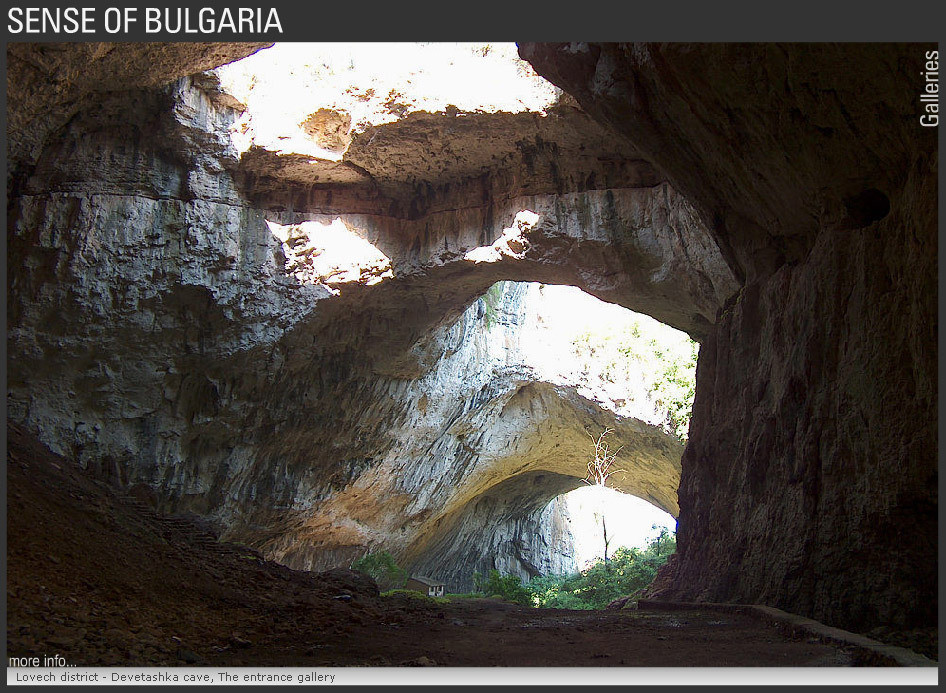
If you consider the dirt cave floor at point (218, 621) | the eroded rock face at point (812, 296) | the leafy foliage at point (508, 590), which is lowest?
the leafy foliage at point (508, 590)

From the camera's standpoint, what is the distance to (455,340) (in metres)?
17.7

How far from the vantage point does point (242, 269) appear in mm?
13219

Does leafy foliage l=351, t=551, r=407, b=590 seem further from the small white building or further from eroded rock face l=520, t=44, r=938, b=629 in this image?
eroded rock face l=520, t=44, r=938, b=629

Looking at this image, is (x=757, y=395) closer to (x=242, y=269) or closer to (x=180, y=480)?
(x=242, y=269)

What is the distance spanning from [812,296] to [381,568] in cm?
1478

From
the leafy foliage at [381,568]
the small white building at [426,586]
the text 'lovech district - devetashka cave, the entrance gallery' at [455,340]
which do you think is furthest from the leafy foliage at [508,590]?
the leafy foliage at [381,568]

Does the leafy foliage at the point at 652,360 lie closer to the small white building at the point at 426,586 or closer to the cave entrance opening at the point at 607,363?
the cave entrance opening at the point at 607,363

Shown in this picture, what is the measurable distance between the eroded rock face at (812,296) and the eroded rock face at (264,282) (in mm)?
2982

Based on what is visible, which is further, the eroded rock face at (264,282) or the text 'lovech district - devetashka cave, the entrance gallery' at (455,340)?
the eroded rock face at (264,282)

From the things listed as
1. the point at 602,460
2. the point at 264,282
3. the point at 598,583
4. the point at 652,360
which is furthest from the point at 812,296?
the point at 598,583

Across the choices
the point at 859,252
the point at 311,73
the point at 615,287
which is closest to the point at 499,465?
the point at 615,287

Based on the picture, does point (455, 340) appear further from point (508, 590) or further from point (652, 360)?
point (508, 590)

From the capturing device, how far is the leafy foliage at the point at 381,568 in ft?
60.2

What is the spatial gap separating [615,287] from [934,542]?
8.49 m
